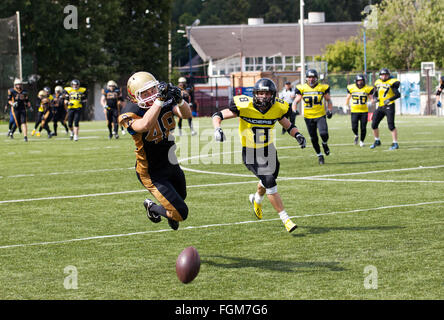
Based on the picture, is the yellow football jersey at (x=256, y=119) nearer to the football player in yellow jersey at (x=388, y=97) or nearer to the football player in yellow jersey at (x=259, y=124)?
the football player in yellow jersey at (x=259, y=124)

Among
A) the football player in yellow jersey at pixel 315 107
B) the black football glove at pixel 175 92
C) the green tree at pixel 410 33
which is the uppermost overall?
the green tree at pixel 410 33

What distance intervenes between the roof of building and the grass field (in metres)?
69.9

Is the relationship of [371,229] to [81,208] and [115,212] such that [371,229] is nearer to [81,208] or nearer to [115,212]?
[115,212]

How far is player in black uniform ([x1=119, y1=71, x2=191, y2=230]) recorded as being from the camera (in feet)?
25.1

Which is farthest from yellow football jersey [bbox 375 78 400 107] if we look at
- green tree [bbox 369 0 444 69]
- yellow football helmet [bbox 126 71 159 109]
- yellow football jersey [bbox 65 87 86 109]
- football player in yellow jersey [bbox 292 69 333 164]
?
green tree [bbox 369 0 444 69]

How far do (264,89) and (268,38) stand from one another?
Result: 256ft

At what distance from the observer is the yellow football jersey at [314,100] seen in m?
17.6

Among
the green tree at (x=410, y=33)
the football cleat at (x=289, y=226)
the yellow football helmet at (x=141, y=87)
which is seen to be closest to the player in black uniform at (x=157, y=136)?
the yellow football helmet at (x=141, y=87)

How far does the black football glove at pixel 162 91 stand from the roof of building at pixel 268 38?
258 feet

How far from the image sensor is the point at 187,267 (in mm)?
6582

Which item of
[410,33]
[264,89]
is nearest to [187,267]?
[264,89]

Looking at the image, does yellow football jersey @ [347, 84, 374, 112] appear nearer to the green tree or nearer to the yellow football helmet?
the yellow football helmet

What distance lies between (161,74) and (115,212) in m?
49.9

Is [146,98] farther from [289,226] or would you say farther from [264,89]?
[289,226]
